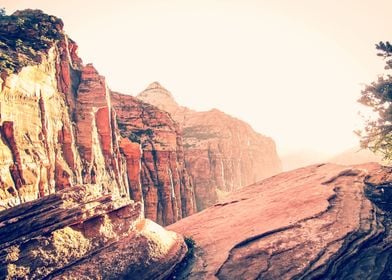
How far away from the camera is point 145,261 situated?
45.4 ft

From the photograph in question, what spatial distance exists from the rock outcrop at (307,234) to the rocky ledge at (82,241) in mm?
1830

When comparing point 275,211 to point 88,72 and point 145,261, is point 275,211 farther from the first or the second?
point 88,72

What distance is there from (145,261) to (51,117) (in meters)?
26.2

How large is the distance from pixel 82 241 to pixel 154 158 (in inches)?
2366

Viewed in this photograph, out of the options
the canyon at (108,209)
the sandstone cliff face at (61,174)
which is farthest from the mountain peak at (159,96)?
the canyon at (108,209)

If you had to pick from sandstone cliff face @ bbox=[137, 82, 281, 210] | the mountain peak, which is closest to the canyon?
sandstone cliff face @ bbox=[137, 82, 281, 210]

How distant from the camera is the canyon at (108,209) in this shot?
13.1 meters

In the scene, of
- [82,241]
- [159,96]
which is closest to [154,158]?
[82,241]

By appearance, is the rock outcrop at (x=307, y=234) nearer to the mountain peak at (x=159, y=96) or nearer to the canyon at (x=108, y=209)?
the canyon at (x=108, y=209)

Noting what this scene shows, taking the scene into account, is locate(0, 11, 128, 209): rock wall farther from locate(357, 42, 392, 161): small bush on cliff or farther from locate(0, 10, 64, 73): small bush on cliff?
locate(357, 42, 392, 161): small bush on cliff

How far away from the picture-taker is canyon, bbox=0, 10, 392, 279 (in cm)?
1312

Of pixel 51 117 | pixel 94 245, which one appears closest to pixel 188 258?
pixel 94 245

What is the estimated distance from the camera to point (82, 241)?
44.2 ft

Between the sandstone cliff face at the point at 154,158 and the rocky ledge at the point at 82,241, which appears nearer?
the rocky ledge at the point at 82,241
